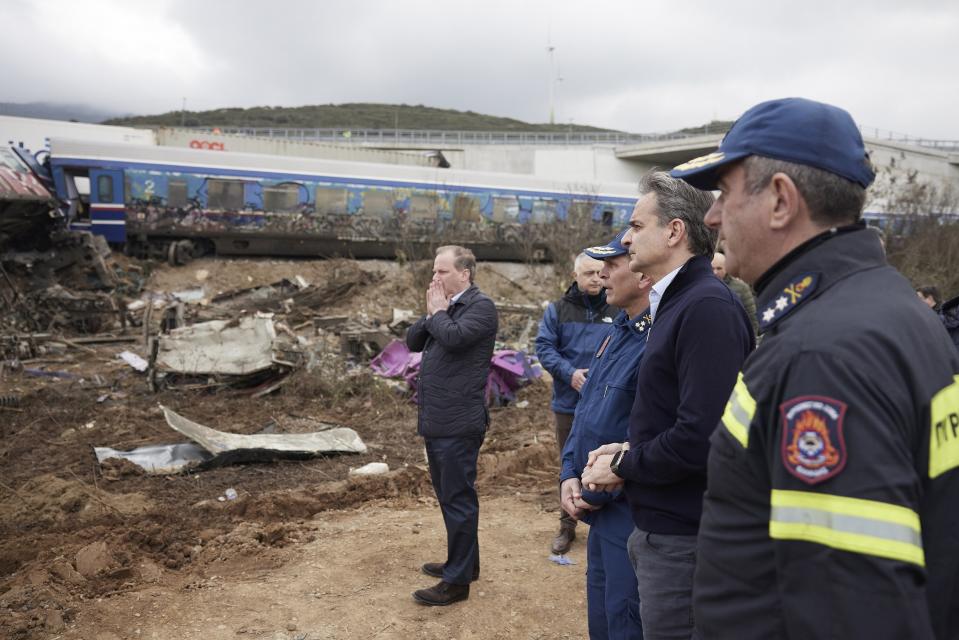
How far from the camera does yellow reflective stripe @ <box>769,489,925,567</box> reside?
121cm

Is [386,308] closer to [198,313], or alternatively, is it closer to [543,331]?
[198,313]

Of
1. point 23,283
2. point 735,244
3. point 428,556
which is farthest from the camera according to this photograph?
point 23,283

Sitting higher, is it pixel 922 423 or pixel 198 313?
pixel 922 423

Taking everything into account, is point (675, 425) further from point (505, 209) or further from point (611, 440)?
point (505, 209)

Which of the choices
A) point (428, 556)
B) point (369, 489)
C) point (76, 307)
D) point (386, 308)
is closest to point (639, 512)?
point (428, 556)

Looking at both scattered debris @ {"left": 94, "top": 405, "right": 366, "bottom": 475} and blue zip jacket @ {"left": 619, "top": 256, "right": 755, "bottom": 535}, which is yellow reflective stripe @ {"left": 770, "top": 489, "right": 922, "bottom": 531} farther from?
scattered debris @ {"left": 94, "top": 405, "right": 366, "bottom": 475}

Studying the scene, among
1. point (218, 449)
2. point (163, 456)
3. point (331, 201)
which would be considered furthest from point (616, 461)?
point (331, 201)

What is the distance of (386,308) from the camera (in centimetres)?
2019

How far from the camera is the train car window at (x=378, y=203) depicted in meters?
24.9

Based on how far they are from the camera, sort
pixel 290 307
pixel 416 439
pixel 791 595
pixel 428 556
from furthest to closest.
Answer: pixel 290 307
pixel 416 439
pixel 428 556
pixel 791 595

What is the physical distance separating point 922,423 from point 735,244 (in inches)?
19.9

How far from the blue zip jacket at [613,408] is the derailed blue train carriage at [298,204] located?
698 inches

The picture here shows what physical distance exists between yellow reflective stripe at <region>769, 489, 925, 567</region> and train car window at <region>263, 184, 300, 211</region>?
23.9 meters

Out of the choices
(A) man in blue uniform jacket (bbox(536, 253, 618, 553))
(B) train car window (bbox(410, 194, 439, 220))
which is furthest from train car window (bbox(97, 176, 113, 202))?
(A) man in blue uniform jacket (bbox(536, 253, 618, 553))
